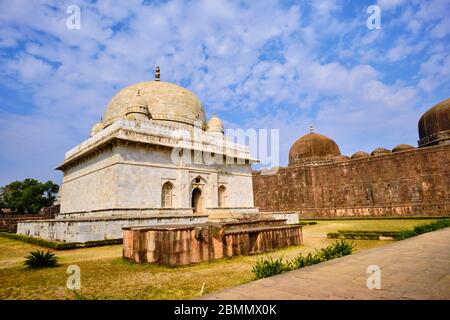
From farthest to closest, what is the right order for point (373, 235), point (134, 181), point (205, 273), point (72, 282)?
point (134, 181)
point (373, 235)
point (205, 273)
point (72, 282)

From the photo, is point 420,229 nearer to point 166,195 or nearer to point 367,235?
point 367,235

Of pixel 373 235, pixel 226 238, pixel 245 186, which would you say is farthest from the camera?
pixel 245 186

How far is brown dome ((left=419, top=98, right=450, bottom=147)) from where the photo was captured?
85.9 ft

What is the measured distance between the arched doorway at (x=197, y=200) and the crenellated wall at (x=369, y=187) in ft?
46.6

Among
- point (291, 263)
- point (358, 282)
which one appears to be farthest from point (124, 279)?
point (358, 282)

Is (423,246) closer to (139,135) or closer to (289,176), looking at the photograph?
(139,135)

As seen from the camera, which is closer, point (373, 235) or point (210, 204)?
point (373, 235)

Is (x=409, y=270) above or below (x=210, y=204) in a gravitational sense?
below

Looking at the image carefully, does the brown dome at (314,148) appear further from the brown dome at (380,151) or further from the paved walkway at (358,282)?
the paved walkway at (358,282)

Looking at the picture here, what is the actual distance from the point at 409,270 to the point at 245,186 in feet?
65.5

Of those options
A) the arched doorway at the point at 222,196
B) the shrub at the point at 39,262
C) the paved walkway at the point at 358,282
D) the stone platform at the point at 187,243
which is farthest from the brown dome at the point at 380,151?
the shrub at the point at 39,262

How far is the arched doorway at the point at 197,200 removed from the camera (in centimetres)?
2042

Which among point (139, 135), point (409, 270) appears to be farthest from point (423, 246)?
point (139, 135)

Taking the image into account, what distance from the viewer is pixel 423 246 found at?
23.7ft
